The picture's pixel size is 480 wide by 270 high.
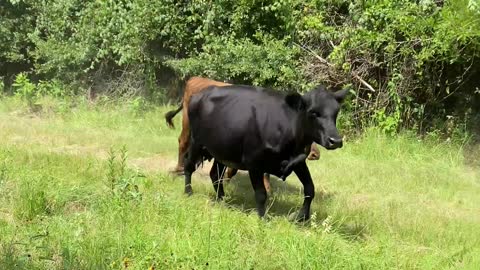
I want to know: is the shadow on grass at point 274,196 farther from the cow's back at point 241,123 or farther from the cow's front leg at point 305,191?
the cow's back at point 241,123

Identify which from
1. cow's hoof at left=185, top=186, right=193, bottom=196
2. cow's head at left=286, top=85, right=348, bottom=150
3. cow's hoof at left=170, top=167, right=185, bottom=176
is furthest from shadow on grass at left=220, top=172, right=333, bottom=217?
cow's head at left=286, top=85, right=348, bottom=150

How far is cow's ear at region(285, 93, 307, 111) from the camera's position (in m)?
6.10

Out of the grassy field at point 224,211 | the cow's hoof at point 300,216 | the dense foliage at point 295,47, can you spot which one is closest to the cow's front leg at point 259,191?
the grassy field at point 224,211

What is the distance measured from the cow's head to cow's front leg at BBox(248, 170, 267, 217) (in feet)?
2.39

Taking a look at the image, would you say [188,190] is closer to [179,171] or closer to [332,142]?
[179,171]

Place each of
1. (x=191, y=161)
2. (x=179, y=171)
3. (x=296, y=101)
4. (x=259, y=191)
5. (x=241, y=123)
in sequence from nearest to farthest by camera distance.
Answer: (x=296, y=101) → (x=259, y=191) → (x=241, y=123) → (x=191, y=161) → (x=179, y=171)

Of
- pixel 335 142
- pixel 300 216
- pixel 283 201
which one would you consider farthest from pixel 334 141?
pixel 283 201

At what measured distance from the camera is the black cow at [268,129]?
5879 millimetres

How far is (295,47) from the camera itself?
36.4 feet

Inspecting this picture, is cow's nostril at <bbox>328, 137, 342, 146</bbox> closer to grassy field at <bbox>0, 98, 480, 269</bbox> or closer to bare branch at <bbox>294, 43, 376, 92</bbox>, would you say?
grassy field at <bbox>0, 98, 480, 269</bbox>

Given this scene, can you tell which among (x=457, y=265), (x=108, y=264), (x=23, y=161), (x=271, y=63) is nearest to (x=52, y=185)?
(x=23, y=161)

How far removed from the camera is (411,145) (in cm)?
979

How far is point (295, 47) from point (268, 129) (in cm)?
512

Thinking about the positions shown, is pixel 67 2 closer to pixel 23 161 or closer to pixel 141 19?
pixel 141 19
